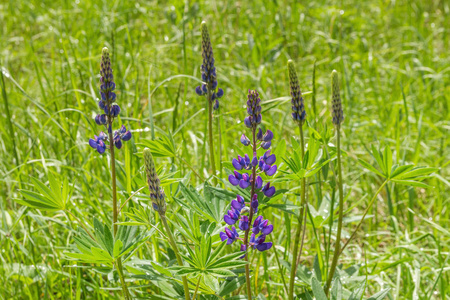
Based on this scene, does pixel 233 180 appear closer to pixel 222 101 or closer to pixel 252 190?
pixel 252 190

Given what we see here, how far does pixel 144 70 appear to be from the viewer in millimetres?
4449

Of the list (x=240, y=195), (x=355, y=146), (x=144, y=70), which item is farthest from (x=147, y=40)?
(x=240, y=195)

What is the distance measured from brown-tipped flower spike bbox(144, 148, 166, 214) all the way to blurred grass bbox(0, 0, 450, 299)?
1.75ft

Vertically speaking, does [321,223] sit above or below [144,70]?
below

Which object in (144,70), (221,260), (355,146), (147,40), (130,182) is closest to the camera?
(221,260)

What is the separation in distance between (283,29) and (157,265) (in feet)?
11.7

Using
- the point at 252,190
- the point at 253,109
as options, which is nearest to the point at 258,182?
the point at 252,190

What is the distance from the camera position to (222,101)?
436 cm

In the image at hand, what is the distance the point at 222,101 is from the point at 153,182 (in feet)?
9.55

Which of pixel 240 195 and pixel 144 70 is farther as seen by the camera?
pixel 144 70

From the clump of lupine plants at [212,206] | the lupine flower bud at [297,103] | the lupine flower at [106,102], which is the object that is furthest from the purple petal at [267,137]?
the lupine flower at [106,102]

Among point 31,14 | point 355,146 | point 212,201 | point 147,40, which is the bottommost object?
point 355,146

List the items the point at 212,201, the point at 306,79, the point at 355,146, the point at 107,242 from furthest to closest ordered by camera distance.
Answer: the point at 306,79 → the point at 355,146 → the point at 212,201 → the point at 107,242

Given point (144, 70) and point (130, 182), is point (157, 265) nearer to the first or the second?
point (130, 182)
